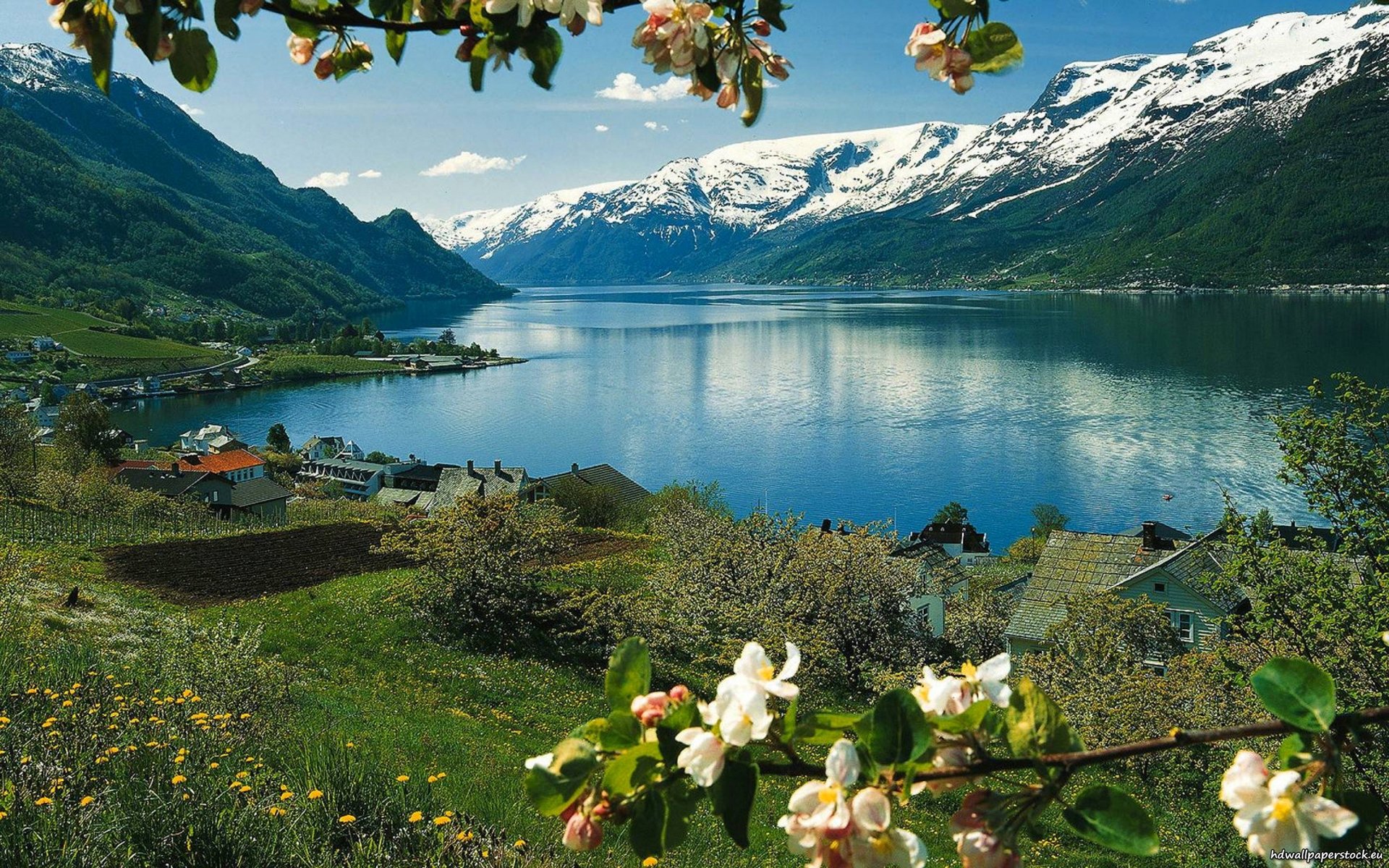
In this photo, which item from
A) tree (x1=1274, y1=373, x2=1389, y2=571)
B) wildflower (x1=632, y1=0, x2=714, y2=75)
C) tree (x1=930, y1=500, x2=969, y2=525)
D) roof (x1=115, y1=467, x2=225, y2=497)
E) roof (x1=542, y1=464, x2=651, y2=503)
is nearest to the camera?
wildflower (x1=632, y1=0, x2=714, y2=75)

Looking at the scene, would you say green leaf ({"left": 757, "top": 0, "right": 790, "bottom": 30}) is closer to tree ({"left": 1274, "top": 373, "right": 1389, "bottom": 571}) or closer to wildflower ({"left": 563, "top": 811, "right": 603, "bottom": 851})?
wildflower ({"left": 563, "top": 811, "right": 603, "bottom": 851})

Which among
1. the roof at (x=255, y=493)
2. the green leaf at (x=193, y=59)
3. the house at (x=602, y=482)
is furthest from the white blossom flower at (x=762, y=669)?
the roof at (x=255, y=493)

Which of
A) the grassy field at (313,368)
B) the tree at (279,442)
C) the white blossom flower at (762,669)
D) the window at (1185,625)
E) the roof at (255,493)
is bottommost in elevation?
the window at (1185,625)

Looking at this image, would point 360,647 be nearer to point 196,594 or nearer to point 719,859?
point 196,594

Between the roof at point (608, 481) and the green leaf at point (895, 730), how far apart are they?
157ft

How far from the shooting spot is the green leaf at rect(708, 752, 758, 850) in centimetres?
121

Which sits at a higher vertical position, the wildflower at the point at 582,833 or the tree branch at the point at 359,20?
the tree branch at the point at 359,20

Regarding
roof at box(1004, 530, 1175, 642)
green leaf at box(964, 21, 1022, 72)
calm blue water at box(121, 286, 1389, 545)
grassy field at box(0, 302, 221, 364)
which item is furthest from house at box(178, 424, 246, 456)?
green leaf at box(964, 21, 1022, 72)

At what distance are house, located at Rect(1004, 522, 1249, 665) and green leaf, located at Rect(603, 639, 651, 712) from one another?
30.0m

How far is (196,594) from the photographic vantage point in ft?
64.6

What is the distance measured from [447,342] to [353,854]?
163718mm

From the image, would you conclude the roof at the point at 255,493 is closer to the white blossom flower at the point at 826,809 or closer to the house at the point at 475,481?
the house at the point at 475,481

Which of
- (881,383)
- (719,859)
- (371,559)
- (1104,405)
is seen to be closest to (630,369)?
(881,383)

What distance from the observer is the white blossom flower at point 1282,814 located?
111cm
